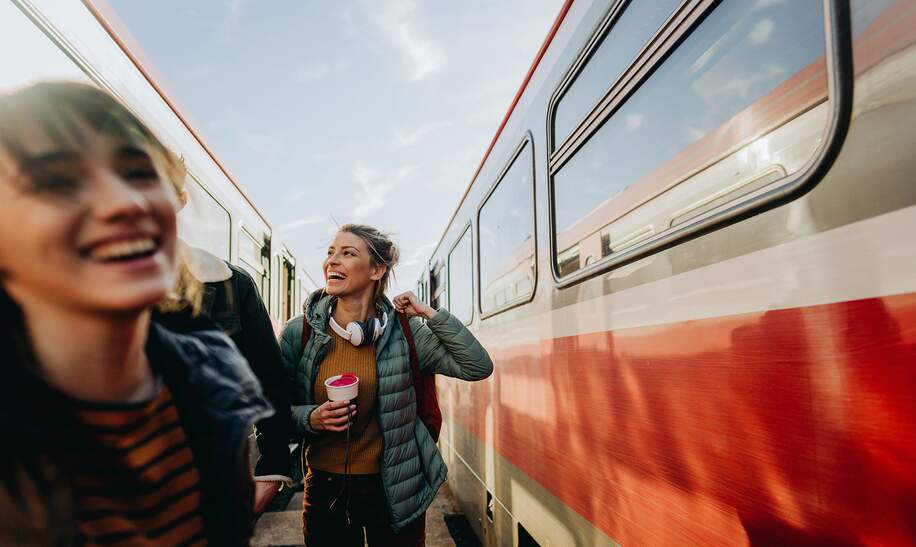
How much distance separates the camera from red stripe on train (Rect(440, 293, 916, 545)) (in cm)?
90

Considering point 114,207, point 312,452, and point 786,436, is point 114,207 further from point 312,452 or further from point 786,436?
point 312,452

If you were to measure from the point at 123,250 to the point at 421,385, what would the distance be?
66.1 inches

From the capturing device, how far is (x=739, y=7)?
127 cm

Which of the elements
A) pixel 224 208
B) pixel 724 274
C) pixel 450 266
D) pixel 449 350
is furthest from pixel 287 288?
pixel 724 274

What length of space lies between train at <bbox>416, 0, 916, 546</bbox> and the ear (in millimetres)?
733

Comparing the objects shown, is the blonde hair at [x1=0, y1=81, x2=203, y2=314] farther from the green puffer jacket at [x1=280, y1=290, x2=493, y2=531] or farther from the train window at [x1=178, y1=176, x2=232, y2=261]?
the train window at [x1=178, y1=176, x2=232, y2=261]

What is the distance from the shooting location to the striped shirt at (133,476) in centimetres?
67

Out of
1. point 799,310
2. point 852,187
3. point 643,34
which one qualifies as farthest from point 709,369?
point 643,34

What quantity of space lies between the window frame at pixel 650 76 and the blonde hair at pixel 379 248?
0.73 meters

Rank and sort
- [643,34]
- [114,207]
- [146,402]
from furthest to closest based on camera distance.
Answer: [643,34], [146,402], [114,207]

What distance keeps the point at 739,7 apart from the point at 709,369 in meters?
0.88

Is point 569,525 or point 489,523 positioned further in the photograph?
point 489,523

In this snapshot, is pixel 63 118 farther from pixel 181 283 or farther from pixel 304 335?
pixel 304 335

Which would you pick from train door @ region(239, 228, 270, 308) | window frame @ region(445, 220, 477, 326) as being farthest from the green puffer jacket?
train door @ region(239, 228, 270, 308)
